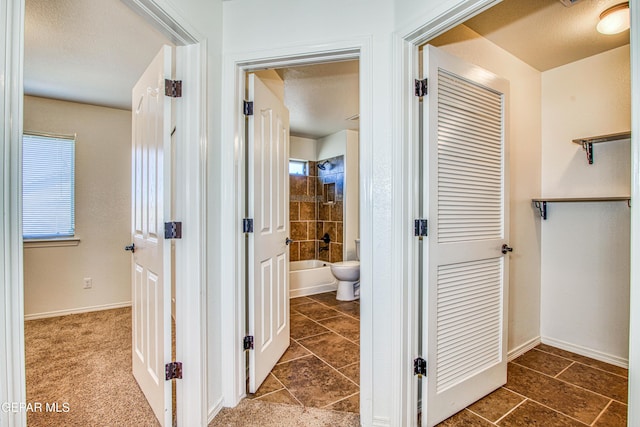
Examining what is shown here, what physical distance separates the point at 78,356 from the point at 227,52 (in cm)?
260

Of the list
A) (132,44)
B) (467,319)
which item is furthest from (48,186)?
(467,319)

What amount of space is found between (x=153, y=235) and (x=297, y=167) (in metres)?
3.60

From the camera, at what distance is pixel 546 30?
6.73 feet

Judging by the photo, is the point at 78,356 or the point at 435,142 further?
the point at 78,356

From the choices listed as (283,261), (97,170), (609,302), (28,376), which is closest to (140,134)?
(283,261)

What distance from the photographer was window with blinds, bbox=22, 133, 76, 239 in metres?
3.26

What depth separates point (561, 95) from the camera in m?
2.57

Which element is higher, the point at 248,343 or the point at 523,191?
the point at 523,191

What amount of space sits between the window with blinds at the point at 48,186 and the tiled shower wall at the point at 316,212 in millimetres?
2779

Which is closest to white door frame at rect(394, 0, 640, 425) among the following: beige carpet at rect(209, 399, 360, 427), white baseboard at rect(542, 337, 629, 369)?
beige carpet at rect(209, 399, 360, 427)

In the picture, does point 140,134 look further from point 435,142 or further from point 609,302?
point 609,302

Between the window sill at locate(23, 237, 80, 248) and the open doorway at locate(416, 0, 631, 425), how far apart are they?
4123 millimetres

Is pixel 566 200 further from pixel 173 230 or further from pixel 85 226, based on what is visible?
pixel 85 226

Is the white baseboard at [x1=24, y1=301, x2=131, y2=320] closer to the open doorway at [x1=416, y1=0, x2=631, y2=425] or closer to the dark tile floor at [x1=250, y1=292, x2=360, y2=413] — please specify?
the dark tile floor at [x1=250, y1=292, x2=360, y2=413]
